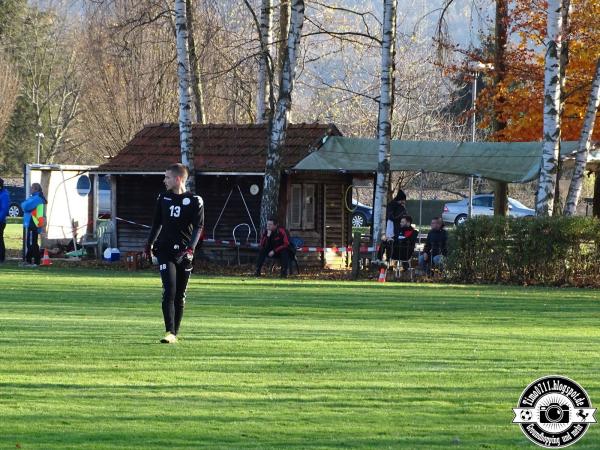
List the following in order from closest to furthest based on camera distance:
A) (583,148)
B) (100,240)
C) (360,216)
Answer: (583,148) → (100,240) → (360,216)

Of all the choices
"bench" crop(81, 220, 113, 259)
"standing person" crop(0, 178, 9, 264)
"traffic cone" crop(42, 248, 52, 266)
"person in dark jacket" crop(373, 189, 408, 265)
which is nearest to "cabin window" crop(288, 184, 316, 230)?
"person in dark jacket" crop(373, 189, 408, 265)

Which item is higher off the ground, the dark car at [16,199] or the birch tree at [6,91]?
the birch tree at [6,91]

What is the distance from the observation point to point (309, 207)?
36.0 m

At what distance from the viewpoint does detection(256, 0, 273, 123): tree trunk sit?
1336 inches

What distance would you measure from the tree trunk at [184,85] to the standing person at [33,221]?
12.7 feet

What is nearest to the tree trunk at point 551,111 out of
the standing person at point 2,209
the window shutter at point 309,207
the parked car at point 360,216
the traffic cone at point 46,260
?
the window shutter at point 309,207

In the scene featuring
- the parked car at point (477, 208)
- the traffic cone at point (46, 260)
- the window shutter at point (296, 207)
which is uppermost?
the parked car at point (477, 208)

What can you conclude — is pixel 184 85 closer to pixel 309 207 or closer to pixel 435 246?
pixel 309 207

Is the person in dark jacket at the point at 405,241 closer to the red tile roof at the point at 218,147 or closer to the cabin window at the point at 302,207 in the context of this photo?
the red tile roof at the point at 218,147

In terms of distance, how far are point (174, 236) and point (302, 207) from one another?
21.9 meters

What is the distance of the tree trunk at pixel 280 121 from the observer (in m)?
31.9

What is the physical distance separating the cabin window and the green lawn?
14179 mm

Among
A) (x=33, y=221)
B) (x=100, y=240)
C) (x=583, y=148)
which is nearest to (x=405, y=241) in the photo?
(x=583, y=148)

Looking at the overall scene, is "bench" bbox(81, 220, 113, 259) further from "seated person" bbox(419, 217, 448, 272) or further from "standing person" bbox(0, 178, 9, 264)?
"seated person" bbox(419, 217, 448, 272)
